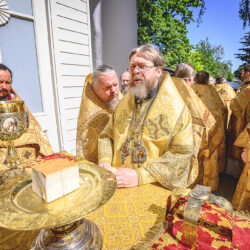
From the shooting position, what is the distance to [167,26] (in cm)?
1678

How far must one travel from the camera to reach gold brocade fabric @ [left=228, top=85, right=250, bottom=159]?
3490 mm

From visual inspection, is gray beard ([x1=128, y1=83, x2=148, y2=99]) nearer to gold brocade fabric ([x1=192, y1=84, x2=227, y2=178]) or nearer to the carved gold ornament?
gold brocade fabric ([x1=192, y1=84, x2=227, y2=178])

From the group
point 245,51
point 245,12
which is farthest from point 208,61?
point 245,12

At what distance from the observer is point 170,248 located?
917mm

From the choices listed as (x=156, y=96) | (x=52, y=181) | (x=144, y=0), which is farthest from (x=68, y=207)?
(x=144, y=0)

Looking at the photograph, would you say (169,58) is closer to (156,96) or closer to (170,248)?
(156,96)

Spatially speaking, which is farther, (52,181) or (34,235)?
(34,235)

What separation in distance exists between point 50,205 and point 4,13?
3981 millimetres

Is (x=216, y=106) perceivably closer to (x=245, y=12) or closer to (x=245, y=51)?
(x=245, y=12)

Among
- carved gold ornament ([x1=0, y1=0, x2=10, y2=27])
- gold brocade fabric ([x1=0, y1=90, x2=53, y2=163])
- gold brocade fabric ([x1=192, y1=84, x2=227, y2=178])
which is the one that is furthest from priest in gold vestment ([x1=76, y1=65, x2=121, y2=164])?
carved gold ornament ([x1=0, y1=0, x2=10, y2=27])

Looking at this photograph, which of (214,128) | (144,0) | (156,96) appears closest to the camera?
(156,96)

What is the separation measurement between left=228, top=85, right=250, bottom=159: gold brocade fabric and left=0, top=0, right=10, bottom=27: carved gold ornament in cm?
455

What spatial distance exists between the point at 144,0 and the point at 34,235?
55.5ft

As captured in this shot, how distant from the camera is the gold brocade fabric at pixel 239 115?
349cm
